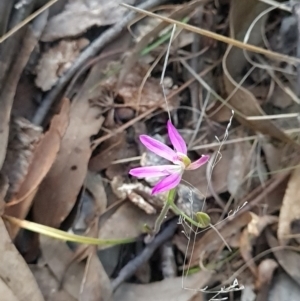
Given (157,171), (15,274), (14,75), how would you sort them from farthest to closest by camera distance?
(14,75) → (15,274) → (157,171)

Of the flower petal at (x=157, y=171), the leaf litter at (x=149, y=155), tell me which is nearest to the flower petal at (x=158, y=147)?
the flower petal at (x=157, y=171)

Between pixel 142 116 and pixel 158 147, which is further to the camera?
pixel 142 116

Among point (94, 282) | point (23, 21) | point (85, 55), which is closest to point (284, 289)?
point (94, 282)

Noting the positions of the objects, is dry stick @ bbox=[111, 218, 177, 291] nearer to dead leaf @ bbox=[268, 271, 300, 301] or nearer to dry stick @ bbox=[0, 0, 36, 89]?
dead leaf @ bbox=[268, 271, 300, 301]

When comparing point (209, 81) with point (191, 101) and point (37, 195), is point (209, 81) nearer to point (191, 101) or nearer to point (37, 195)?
point (191, 101)

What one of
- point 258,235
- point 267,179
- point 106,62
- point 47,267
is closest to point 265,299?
point 258,235

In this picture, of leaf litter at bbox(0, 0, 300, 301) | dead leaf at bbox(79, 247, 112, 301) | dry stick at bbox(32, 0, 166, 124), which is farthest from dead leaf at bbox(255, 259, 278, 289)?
dry stick at bbox(32, 0, 166, 124)

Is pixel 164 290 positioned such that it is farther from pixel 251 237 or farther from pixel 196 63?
pixel 196 63
